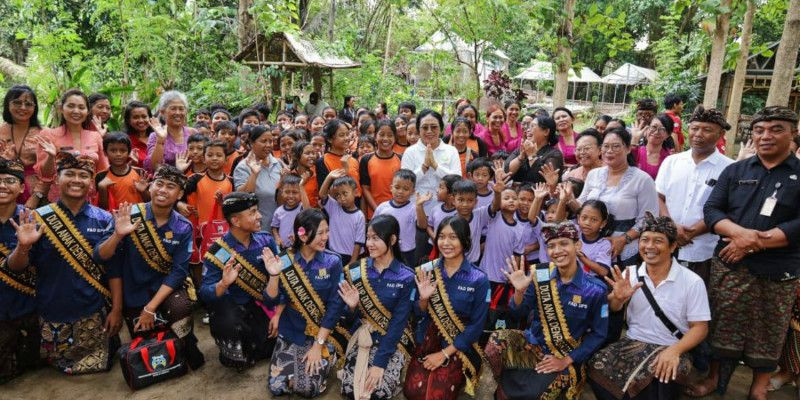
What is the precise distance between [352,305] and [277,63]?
726 cm

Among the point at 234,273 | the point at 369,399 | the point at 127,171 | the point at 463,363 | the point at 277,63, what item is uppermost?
the point at 277,63

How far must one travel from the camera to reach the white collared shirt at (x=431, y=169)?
4.85m

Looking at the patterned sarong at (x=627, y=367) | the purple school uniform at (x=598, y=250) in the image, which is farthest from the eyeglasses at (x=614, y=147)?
the patterned sarong at (x=627, y=367)

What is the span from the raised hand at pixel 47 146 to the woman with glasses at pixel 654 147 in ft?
18.0

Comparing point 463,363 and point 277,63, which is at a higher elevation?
point 277,63

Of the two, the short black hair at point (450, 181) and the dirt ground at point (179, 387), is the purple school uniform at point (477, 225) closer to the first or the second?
the short black hair at point (450, 181)

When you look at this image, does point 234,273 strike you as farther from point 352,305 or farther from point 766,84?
point 766,84

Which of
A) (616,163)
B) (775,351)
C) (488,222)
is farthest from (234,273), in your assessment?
(775,351)

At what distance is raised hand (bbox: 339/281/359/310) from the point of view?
134 inches

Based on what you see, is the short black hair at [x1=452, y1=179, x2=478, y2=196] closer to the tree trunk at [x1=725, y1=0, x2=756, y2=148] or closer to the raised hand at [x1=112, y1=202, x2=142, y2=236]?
the raised hand at [x1=112, y1=202, x2=142, y2=236]

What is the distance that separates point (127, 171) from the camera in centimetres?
441

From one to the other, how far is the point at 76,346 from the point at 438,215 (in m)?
3.12

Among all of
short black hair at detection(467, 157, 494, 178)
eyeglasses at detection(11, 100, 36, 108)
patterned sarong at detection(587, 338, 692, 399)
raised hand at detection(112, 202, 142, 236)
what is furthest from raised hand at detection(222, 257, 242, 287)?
patterned sarong at detection(587, 338, 692, 399)

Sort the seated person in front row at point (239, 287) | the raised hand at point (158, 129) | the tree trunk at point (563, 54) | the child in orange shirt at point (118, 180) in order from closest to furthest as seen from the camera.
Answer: the seated person in front row at point (239, 287), the child in orange shirt at point (118, 180), the raised hand at point (158, 129), the tree trunk at point (563, 54)
